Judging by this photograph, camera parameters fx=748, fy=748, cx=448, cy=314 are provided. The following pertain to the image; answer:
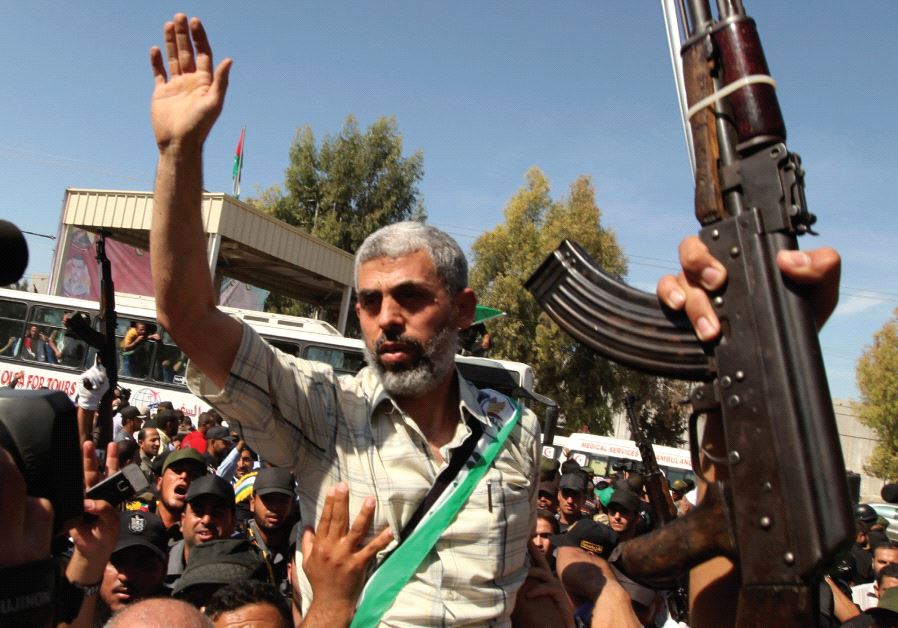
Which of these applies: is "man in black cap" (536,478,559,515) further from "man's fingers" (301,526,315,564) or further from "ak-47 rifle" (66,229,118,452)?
"man's fingers" (301,526,315,564)

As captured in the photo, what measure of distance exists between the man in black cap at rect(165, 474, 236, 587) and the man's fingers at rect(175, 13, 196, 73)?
10.1ft

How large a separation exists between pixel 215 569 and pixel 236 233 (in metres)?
16.8

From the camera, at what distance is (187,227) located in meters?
1.72

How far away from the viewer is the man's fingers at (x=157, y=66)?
1915mm

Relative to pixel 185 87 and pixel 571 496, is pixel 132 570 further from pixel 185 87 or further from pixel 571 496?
pixel 571 496

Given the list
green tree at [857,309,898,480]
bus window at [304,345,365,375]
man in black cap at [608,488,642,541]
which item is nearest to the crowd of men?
man in black cap at [608,488,642,541]

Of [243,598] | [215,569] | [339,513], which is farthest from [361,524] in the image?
[215,569]

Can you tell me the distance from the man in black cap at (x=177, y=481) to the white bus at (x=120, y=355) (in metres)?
9.78

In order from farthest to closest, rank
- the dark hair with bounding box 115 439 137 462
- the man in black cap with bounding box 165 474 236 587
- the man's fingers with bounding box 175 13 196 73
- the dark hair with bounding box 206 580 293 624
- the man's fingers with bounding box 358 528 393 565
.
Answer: the dark hair with bounding box 115 439 137 462 → the man in black cap with bounding box 165 474 236 587 → the dark hair with bounding box 206 580 293 624 → the man's fingers with bounding box 175 13 196 73 → the man's fingers with bounding box 358 528 393 565

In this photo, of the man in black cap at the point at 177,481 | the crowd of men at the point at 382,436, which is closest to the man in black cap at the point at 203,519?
the man in black cap at the point at 177,481

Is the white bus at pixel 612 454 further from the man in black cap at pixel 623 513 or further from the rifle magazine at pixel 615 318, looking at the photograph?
the rifle magazine at pixel 615 318

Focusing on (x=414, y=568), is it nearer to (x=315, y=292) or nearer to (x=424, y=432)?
(x=424, y=432)

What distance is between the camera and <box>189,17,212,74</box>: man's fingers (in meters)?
1.93

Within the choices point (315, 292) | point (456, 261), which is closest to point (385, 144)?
point (315, 292)
